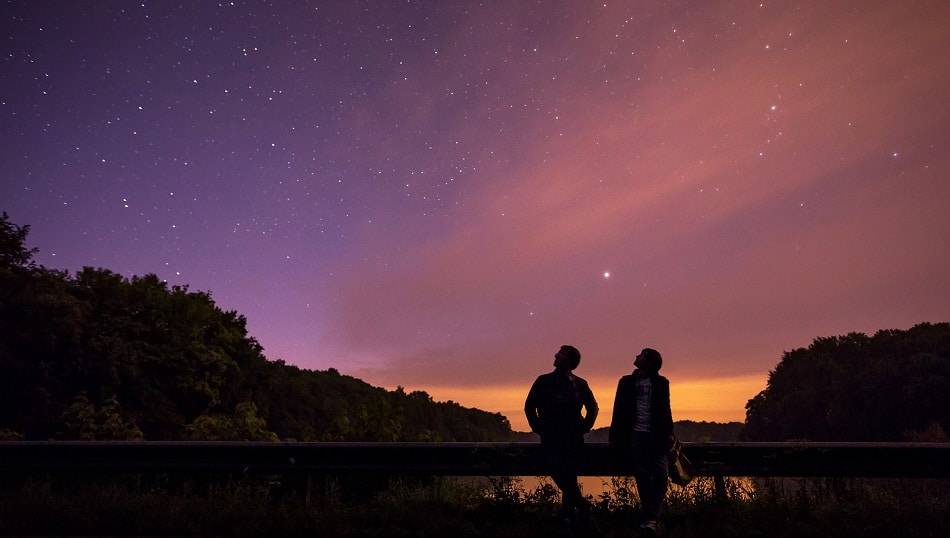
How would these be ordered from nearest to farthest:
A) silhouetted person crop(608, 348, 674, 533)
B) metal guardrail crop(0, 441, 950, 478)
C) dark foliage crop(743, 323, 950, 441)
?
silhouetted person crop(608, 348, 674, 533) < metal guardrail crop(0, 441, 950, 478) < dark foliage crop(743, 323, 950, 441)

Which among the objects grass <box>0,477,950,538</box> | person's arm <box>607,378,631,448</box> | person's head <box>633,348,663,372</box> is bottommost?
grass <box>0,477,950,538</box>

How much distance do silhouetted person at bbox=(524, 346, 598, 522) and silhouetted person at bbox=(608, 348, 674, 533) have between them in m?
0.34

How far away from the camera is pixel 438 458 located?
622 centimetres

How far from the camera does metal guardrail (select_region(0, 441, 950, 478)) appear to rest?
6020 mm

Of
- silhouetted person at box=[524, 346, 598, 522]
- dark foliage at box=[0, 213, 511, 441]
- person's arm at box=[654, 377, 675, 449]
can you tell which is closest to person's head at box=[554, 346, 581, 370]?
silhouetted person at box=[524, 346, 598, 522]

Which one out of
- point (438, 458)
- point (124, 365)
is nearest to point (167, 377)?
point (124, 365)

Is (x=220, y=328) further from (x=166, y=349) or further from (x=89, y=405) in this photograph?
(x=89, y=405)

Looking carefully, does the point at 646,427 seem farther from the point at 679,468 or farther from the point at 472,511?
the point at 472,511

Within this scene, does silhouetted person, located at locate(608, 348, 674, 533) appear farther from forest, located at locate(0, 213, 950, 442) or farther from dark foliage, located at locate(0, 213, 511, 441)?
dark foliage, located at locate(0, 213, 511, 441)

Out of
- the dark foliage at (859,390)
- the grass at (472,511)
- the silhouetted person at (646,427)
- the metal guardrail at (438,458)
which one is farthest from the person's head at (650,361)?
the dark foliage at (859,390)

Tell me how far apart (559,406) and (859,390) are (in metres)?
63.5

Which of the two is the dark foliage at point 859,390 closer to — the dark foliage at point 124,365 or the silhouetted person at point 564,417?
the dark foliage at point 124,365

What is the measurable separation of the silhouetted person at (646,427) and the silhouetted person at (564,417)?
0.34 metres

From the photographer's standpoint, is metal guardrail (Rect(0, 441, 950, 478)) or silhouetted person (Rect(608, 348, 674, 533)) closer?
silhouetted person (Rect(608, 348, 674, 533))
